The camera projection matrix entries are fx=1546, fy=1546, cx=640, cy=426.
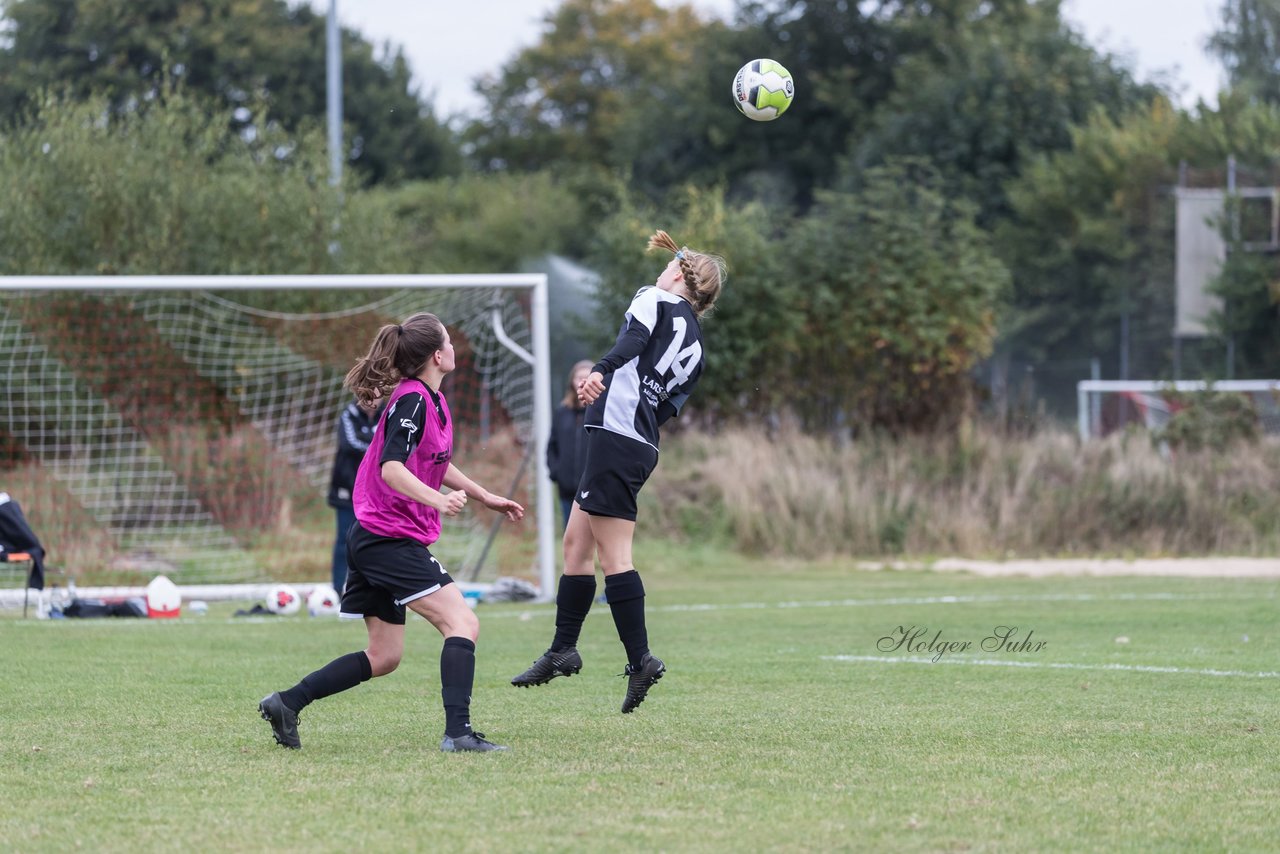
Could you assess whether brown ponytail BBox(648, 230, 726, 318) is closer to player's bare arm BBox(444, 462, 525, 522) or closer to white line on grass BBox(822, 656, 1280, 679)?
player's bare arm BBox(444, 462, 525, 522)

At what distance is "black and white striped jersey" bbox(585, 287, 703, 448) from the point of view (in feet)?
20.9

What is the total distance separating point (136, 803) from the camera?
15.5ft

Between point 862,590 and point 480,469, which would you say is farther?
point 480,469

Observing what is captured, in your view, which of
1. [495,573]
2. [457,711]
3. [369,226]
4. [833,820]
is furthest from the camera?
[369,226]

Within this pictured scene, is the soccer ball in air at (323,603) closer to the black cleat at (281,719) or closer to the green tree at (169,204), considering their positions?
the green tree at (169,204)

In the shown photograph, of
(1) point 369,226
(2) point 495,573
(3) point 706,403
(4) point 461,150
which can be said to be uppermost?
(4) point 461,150

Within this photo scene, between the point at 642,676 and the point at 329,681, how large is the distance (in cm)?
129

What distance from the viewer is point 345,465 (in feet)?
40.1

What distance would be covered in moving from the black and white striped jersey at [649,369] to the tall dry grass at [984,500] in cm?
1095

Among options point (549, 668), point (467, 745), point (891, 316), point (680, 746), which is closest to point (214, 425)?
point (891, 316)

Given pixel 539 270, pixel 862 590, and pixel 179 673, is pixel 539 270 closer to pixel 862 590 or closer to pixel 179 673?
pixel 862 590

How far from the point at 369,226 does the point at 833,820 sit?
1611 centimetres

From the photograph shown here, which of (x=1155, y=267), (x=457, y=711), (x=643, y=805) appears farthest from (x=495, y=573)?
(x=1155, y=267)

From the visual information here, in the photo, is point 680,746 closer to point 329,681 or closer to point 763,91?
point 329,681
